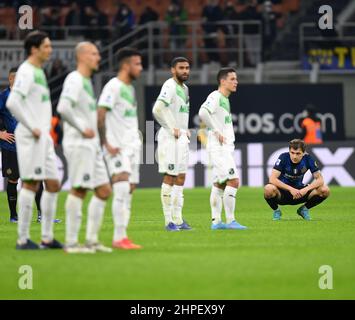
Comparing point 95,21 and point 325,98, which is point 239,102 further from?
point 95,21

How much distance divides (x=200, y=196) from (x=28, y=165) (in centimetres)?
1295

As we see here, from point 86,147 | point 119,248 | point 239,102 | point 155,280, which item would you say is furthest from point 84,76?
point 239,102

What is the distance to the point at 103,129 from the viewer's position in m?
12.2

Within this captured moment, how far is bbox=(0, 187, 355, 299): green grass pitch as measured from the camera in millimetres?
9602

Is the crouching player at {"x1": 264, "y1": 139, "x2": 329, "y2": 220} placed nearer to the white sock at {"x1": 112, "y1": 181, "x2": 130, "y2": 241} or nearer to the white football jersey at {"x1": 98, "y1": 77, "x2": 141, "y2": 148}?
the white football jersey at {"x1": 98, "y1": 77, "x2": 141, "y2": 148}

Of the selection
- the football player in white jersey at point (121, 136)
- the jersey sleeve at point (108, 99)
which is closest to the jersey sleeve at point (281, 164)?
the football player in white jersey at point (121, 136)

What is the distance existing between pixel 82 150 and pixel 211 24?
21265mm

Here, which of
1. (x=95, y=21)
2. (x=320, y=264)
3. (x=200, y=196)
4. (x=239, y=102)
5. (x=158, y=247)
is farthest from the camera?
(x=95, y=21)

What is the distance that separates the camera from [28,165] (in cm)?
1202

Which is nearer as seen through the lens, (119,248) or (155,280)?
(155,280)

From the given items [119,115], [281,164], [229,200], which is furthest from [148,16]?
[119,115]

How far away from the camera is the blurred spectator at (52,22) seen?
3341 centimetres

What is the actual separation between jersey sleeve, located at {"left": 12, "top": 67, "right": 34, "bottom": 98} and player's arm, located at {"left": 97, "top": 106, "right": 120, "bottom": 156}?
841 mm

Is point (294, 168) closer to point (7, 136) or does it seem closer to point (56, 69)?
point (7, 136)
